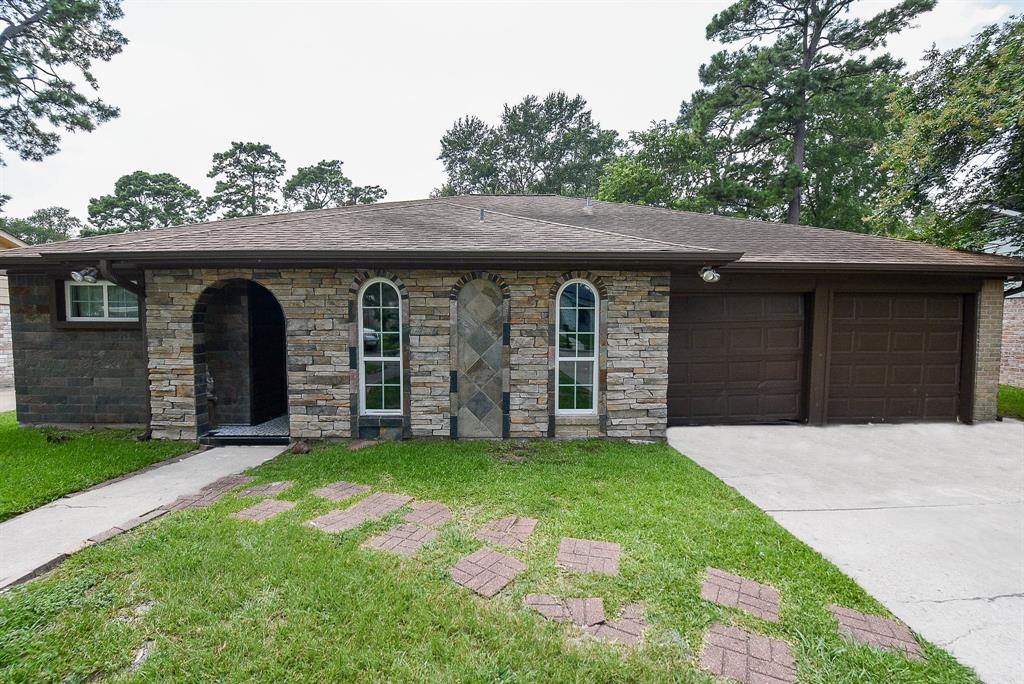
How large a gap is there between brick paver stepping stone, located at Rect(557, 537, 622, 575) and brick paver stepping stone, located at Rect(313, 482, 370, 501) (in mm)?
2036

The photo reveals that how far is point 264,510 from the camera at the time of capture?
3824mm

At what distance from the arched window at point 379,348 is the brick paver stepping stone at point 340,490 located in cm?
170

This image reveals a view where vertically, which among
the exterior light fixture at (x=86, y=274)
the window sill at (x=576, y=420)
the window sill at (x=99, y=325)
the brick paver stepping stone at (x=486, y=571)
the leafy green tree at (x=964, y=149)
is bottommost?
the brick paver stepping stone at (x=486, y=571)

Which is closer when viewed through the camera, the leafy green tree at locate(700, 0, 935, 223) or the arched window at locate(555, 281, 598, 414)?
the arched window at locate(555, 281, 598, 414)

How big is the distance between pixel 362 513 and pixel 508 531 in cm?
126

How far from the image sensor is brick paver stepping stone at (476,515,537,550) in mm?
3312

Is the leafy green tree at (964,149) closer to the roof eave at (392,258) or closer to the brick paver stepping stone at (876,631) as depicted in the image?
the roof eave at (392,258)

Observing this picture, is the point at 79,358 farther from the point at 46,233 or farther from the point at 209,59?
the point at 46,233

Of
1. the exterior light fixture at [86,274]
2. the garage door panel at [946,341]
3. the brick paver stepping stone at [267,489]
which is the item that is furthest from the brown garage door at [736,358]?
the exterior light fixture at [86,274]

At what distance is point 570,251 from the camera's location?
541cm

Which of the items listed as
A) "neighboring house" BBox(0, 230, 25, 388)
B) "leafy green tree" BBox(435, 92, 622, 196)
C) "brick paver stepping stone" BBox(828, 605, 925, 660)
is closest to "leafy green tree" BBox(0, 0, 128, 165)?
"neighboring house" BBox(0, 230, 25, 388)

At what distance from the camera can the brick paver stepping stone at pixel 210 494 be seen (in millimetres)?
3980

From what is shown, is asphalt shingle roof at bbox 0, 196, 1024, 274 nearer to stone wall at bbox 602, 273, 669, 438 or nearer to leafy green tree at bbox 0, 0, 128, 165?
stone wall at bbox 602, 273, 669, 438

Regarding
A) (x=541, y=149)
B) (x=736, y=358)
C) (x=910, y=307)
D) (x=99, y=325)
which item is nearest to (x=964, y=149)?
(x=910, y=307)
